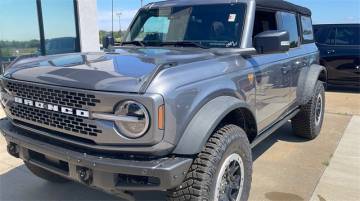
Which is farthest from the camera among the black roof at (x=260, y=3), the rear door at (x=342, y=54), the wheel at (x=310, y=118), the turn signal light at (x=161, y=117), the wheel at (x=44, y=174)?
the rear door at (x=342, y=54)

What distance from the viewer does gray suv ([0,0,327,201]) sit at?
7.88 ft

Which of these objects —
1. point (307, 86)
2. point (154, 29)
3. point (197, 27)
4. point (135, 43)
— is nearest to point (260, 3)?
point (197, 27)

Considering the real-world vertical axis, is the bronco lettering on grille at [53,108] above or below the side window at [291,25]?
below

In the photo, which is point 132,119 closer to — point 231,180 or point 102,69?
point 102,69

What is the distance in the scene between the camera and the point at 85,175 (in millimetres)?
2533

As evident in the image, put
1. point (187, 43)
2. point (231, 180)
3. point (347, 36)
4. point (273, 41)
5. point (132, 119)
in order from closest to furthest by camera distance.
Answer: point (132, 119) < point (231, 180) < point (273, 41) < point (187, 43) < point (347, 36)

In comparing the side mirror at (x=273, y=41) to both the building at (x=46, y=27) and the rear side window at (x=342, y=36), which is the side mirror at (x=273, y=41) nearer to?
the building at (x=46, y=27)

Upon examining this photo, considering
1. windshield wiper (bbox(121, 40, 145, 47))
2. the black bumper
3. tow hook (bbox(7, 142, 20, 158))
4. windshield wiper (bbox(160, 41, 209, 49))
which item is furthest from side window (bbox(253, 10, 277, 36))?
tow hook (bbox(7, 142, 20, 158))

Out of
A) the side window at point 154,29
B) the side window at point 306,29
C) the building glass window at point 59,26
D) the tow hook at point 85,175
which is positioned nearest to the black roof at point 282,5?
the side window at point 306,29

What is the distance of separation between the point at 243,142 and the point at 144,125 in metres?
1.02

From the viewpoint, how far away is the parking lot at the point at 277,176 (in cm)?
368

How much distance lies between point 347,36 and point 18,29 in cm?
779

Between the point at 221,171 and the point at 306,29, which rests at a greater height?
the point at 306,29

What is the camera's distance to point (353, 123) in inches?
255
